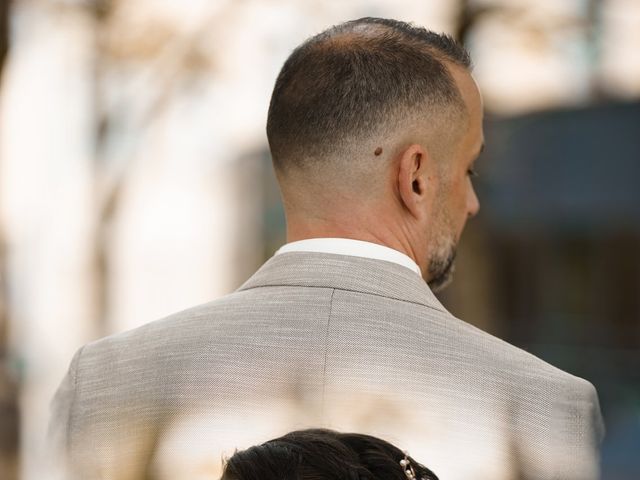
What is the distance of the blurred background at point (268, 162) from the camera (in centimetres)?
955

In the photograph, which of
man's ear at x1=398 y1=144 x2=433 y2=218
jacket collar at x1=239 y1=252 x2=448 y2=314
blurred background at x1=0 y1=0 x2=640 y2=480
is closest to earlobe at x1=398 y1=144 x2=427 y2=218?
man's ear at x1=398 y1=144 x2=433 y2=218

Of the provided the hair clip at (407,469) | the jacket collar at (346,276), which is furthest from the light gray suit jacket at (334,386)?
the hair clip at (407,469)

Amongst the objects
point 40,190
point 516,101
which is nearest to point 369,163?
point 40,190

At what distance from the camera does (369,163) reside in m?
2.04

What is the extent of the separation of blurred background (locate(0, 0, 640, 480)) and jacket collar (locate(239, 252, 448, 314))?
461 centimetres

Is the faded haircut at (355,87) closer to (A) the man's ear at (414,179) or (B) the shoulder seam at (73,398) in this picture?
(A) the man's ear at (414,179)

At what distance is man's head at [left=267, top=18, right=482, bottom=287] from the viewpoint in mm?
2039

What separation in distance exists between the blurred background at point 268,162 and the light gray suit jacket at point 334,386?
4641 millimetres

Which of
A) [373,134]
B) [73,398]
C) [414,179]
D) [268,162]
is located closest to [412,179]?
[414,179]

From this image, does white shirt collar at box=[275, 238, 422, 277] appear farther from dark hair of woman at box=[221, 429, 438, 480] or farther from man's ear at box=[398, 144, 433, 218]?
dark hair of woman at box=[221, 429, 438, 480]

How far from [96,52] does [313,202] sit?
8.38 meters

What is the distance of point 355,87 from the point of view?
6.77 ft

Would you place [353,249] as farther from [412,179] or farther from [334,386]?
[334,386]

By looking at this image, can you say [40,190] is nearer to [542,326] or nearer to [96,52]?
[96,52]
